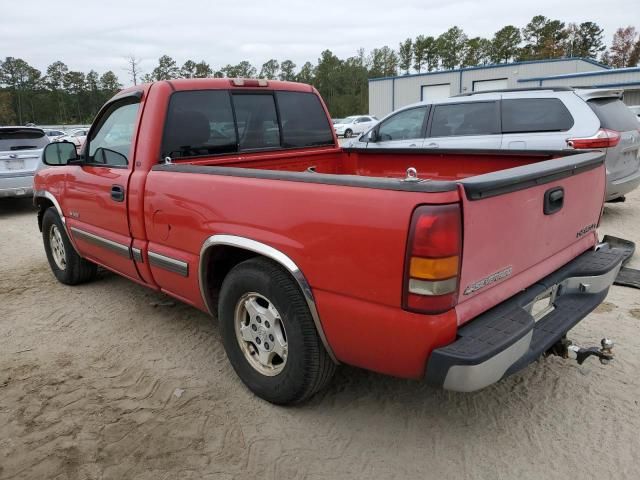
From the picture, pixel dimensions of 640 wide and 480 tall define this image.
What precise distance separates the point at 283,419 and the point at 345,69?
83722 millimetres

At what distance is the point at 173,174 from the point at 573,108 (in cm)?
525

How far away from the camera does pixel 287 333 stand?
2.53 m

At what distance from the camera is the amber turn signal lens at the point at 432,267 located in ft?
6.36

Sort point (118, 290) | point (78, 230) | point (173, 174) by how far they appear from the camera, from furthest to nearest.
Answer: point (118, 290), point (78, 230), point (173, 174)

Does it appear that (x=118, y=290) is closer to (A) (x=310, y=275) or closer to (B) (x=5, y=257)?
(B) (x=5, y=257)

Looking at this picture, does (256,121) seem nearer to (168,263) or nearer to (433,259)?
(168,263)

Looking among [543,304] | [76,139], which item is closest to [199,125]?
[543,304]

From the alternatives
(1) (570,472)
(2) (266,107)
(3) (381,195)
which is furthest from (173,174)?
(1) (570,472)

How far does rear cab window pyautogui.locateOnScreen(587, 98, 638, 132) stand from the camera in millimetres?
6020

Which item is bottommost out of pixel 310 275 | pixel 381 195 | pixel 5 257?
pixel 5 257

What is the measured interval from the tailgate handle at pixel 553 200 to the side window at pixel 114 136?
2750 millimetres

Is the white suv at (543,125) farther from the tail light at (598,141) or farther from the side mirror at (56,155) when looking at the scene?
the side mirror at (56,155)

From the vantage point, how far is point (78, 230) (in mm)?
4270

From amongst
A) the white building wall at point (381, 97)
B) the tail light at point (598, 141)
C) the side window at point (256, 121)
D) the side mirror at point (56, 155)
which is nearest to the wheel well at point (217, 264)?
the side window at point (256, 121)
